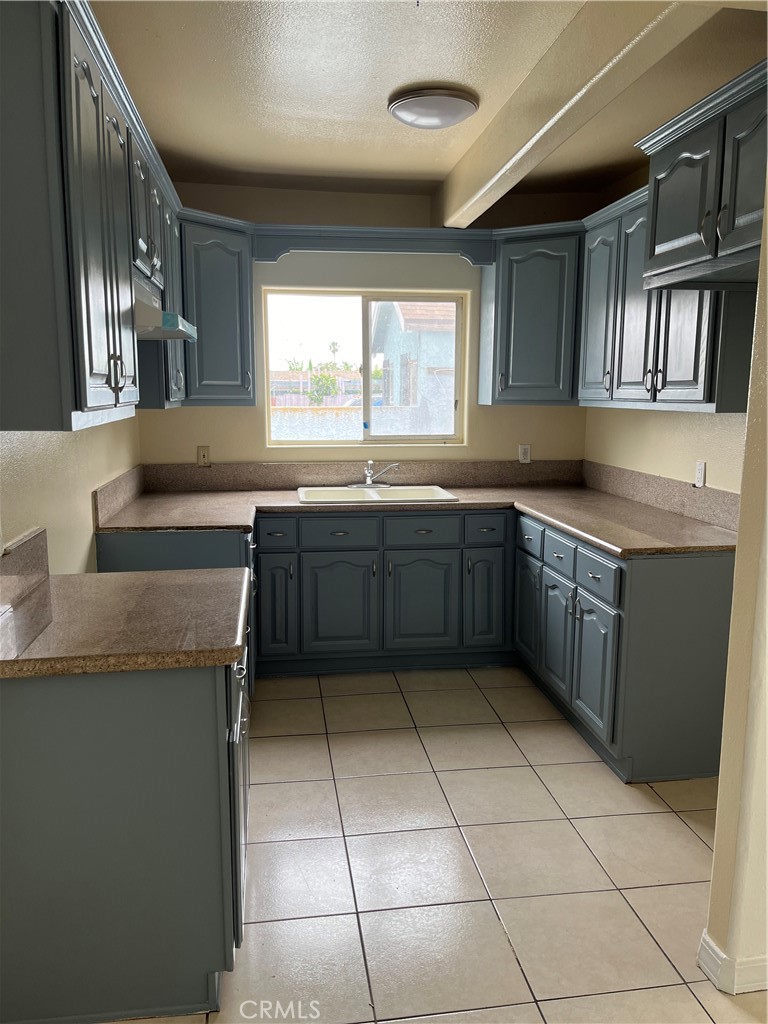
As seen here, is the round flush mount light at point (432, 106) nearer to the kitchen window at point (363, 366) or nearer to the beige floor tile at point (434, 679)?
the kitchen window at point (363, 366)

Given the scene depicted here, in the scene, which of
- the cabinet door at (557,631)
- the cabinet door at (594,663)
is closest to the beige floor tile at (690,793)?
the cabinet door at (594,663)

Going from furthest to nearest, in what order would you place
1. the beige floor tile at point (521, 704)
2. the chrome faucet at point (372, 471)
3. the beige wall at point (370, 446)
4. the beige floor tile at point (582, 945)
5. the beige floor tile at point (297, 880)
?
the chrome faucet at point (372, 471) → the beige wall at point (370, 446) → the beige floor tile at point (521, 704) → the beige floor tile at point (297, 880) → the beige floor tile at point (582, 945)

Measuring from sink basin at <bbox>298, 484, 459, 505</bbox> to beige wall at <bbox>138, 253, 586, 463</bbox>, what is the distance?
222 millimetres

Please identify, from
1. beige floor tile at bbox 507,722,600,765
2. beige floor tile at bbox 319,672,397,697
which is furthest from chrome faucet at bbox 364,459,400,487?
beige floor tile at bbox 507,722,600,765

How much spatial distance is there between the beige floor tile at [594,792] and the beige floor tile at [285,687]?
4.07 ft

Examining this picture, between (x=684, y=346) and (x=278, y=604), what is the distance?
2.17 m

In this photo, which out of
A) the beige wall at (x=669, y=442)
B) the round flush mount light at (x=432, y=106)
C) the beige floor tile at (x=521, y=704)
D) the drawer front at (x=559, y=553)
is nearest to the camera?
the round flush mount light at (x=432, y=106)

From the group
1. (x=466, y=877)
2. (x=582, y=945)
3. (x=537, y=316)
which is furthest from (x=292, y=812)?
(x=537, y=316)

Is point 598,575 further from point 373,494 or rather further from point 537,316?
point 537,316

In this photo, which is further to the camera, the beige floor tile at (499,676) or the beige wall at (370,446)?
the beige wall at (370,446)

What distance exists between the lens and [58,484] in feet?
8.30

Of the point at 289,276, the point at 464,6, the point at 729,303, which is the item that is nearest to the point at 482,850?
the point at 729,303

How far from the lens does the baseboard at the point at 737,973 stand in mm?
1912

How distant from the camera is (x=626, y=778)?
9.55 ft
